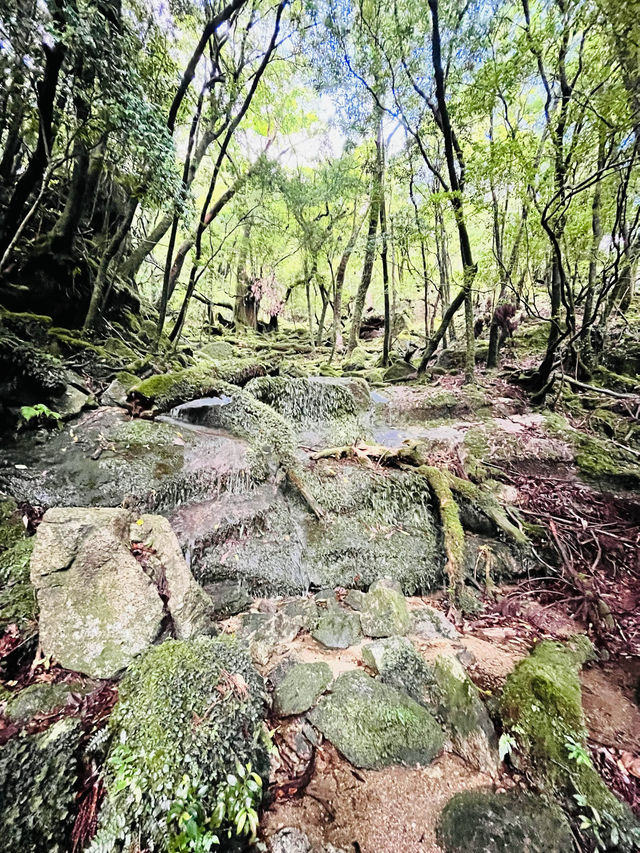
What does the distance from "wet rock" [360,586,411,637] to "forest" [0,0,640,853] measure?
1.2 inches

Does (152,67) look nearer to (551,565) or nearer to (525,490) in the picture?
(525,490)

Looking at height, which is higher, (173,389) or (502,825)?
(173,389)

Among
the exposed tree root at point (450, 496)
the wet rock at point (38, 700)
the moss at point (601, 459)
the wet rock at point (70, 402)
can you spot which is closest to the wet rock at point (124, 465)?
the wet rock at point (70, 402)

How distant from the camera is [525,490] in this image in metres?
5.16

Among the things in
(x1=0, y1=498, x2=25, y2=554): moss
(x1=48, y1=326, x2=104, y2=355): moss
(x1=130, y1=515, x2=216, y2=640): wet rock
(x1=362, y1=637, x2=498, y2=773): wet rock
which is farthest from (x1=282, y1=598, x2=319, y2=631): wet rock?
(x1=48, y1=326, x2=104, y2=355): moss

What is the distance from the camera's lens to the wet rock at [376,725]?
7.38ft

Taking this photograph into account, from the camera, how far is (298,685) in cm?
266

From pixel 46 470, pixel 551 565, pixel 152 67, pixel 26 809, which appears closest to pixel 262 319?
pixel 152 67

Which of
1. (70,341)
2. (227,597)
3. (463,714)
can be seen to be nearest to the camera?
(463,714)

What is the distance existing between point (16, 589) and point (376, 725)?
2.93 m

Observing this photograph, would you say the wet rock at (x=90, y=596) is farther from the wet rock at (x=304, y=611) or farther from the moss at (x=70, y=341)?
the moss at (x=70, y=341)

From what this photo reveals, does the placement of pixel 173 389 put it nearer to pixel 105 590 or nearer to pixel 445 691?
pixel 105 590

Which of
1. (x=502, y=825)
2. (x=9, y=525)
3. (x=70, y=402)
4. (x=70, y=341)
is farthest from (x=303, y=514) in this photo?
(x=70, y=341)

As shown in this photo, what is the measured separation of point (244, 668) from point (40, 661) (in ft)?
4.52
